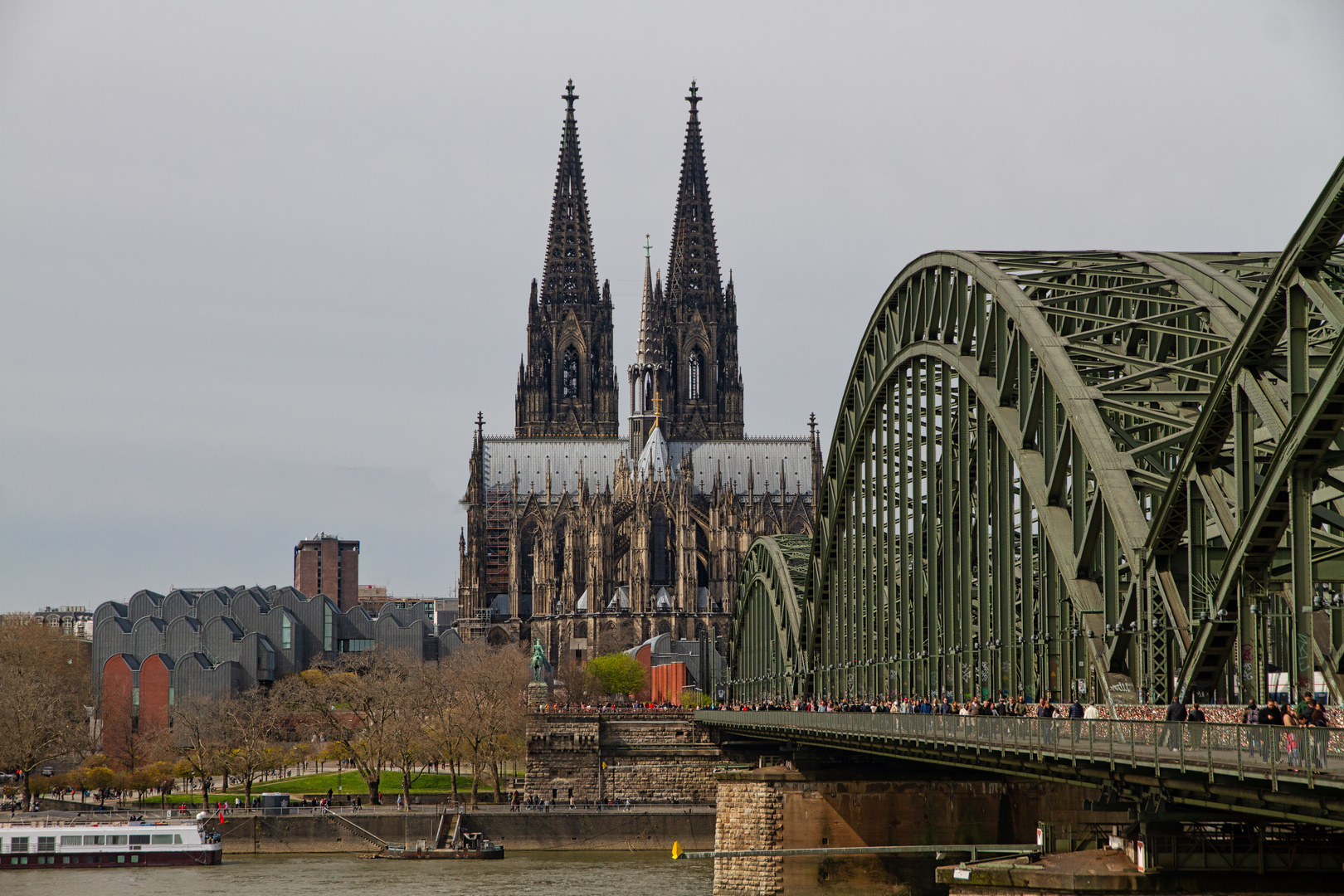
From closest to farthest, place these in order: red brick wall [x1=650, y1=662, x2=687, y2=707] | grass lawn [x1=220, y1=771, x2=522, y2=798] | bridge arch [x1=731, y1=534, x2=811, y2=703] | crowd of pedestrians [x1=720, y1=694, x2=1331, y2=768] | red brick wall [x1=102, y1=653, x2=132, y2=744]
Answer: crowd of pedestrians [x1=720, y1=694, x2=1331, y2=768] → bridge arch [x1=731, y1=534, x2=811, y2=703] → grass lawn [x1=220, y1=771, x2=522, y2=798] → red brick wall [x1=102, y1=653, x2=132, y2=744] → red brick wall [x1=650, y1=662, x2=687, y2=707]

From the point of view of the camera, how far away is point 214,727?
372 ft

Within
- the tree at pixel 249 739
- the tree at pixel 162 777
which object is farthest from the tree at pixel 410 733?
the tree at pixel 162 777

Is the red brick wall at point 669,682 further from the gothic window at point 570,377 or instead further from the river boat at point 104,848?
the river boat at point 104,848

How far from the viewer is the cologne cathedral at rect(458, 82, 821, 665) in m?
172

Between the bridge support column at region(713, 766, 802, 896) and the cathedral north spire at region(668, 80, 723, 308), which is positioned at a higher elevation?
the cathedral north spire at region(668, 80, 723, 308)

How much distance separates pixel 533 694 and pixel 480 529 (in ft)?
195

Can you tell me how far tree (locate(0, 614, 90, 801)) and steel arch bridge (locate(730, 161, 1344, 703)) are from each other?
195ft

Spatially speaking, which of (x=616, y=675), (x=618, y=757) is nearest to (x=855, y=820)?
(x=618, y=757)

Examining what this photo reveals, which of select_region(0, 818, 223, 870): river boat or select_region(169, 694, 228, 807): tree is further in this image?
select_region(169, 694, 228, 807): tree

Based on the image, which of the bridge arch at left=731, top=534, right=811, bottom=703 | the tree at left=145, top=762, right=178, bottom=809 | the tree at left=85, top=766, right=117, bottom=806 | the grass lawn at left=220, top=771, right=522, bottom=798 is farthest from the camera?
A: the grass lawn at left=220, top=771, right=522, bottom=798

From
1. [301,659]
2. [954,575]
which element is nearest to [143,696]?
[301,659]

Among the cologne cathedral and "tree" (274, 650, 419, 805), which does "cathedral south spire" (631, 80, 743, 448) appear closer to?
the cologne cathedral

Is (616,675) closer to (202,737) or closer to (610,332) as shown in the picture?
(202,737)

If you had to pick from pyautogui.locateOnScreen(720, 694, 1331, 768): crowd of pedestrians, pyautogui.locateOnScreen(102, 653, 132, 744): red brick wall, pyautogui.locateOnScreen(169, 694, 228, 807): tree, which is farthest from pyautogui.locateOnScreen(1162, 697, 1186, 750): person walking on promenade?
pyautogui.locateOnScreen(102, 653, 132, 744): red brick wall
